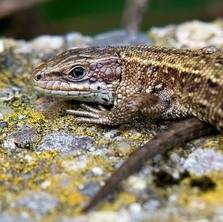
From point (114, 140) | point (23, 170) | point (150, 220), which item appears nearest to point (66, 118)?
point (114, 140)

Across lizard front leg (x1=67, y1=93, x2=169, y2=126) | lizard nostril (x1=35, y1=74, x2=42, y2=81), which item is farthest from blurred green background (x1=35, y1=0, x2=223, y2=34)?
lizard front leg (x1=67, y1=93, x2=169, y2=126)

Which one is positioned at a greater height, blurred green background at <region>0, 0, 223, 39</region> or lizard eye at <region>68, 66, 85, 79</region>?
blurred green background at <region>0, 0, 223, 39</region>

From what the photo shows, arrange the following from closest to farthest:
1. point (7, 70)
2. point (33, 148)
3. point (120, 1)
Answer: point (33, 148) < point (7, 70) < point (120, 1)

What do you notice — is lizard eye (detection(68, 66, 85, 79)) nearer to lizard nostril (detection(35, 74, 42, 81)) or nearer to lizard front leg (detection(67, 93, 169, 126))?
lizard nostril (detection(35, 74, 42, 81))

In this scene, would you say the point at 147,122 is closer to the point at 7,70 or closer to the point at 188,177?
the point at 188,177

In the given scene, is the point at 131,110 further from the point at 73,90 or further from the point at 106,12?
the point at 106,12

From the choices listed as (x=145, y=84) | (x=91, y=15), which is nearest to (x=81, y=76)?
(x=145, y=84)

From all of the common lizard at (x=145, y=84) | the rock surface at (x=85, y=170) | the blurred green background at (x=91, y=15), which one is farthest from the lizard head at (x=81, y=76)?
the blurred green background at (x=91, y=15)
